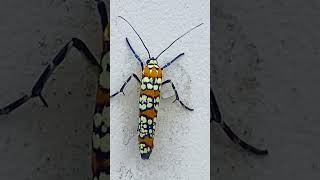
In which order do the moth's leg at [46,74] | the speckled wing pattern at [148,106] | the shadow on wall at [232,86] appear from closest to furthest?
1. the speckled wing pattern at [148,106]
2. the moth's leg at [46,74]
3. the shadow on wall at [232,86]

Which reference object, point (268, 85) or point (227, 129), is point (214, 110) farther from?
point (268, 85)

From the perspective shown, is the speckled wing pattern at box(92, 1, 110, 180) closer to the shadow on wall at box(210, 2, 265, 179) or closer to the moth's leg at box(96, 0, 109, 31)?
the moth's leg at box(96, 0, 109, 31)

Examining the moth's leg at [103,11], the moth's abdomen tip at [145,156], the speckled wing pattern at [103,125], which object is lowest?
the moth's abdomen tip at [145,156]

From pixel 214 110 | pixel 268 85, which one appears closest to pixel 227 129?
pixel 214 110

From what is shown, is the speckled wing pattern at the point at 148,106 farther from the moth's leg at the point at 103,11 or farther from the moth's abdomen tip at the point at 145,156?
the moth's leg at the point at 103,11

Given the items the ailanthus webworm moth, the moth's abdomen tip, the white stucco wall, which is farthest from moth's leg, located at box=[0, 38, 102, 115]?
the moth's abdomen tip

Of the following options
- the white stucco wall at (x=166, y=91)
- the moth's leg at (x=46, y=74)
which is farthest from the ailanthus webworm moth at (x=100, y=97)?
the white stucco wall at (x=166, y=91)

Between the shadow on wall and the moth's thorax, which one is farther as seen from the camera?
the shadow on wall
